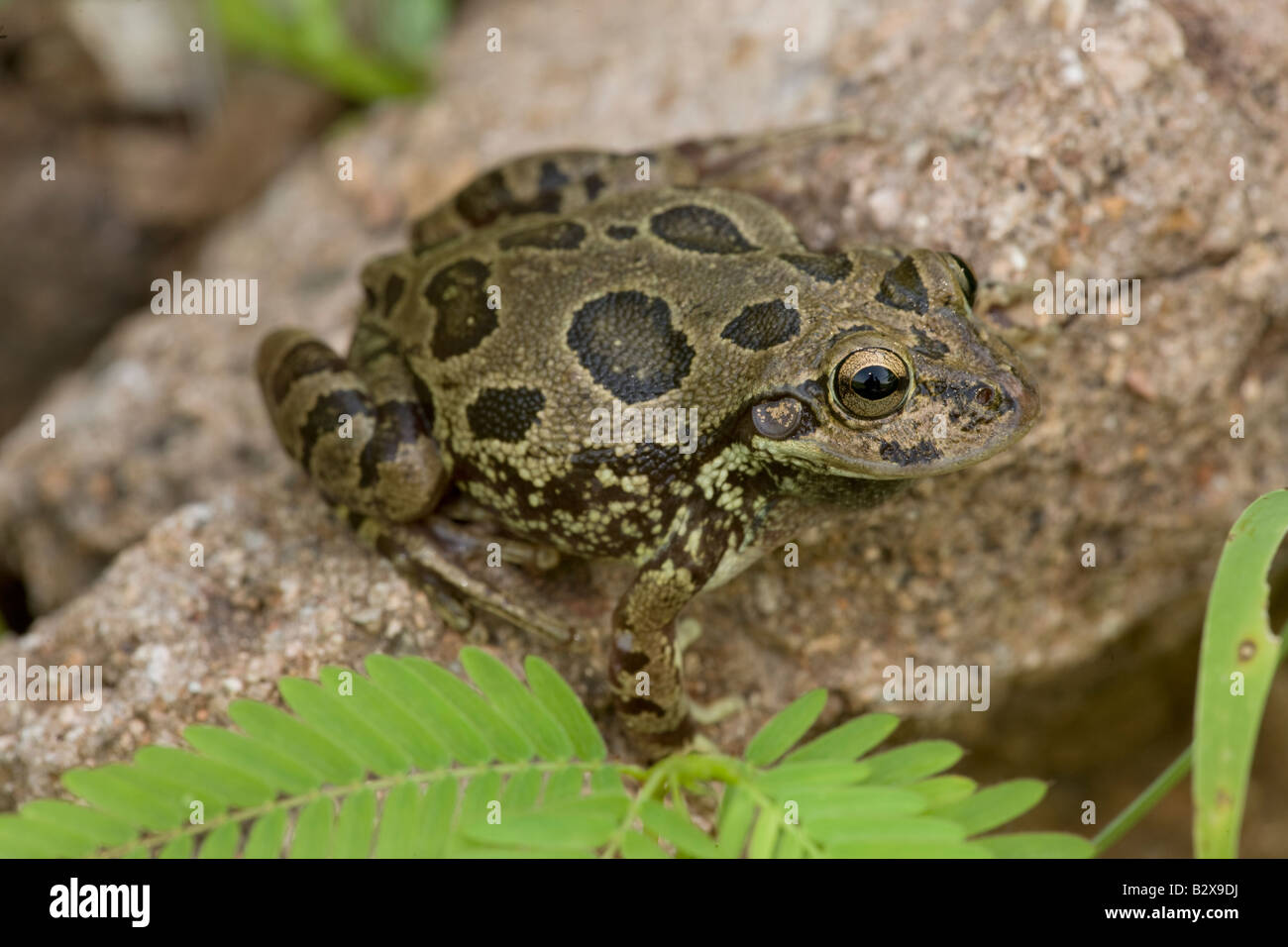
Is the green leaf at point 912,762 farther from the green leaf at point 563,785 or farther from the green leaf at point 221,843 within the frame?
Result: the green leaf at point 221,843

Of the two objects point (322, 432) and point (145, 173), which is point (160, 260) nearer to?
point (145, 173)

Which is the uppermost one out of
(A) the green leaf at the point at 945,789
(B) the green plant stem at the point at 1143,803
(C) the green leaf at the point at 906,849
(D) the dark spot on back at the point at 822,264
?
(D) the dark spot on back at the point at 822,264

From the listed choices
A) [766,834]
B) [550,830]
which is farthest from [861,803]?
[550,830]

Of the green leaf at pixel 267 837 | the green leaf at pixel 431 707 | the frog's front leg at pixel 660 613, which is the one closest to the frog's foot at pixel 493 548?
the frog's front leg at pixel 660 613

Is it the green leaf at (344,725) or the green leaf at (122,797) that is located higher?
the green leaf at (344,725)

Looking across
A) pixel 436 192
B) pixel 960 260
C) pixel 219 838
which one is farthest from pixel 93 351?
pixel 960 260

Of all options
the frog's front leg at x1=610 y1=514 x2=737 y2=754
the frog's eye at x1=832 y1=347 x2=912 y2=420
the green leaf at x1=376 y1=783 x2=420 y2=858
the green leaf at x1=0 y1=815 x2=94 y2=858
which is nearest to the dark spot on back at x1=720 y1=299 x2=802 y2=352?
the frog's eye at x1=832 y1=347 x2=912 y2=420
